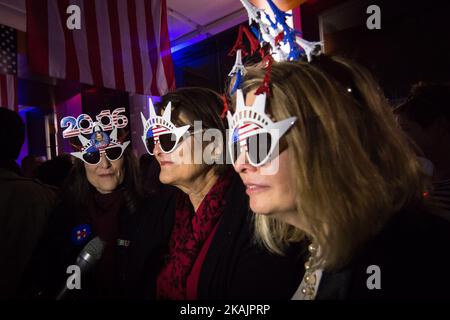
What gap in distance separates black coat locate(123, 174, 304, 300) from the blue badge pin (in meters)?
0.28

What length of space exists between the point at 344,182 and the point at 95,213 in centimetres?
148

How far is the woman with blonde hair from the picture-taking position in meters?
0.73

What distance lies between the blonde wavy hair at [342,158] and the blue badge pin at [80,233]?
1218mm

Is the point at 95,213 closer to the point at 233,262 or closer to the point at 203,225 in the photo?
the point at 203,225

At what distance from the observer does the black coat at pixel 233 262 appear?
3.44 ft

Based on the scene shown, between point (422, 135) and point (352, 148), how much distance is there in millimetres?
1359

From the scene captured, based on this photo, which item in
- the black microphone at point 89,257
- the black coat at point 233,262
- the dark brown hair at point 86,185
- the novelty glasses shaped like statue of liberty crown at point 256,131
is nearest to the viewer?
the novelty glasses shaped like statue of liberty crown at point 256,131

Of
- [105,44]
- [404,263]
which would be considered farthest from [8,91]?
[404,263]

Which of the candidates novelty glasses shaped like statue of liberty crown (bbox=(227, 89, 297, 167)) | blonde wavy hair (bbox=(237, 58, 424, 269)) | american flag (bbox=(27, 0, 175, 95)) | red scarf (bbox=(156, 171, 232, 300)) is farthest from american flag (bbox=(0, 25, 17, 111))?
blonde wavy hair (bbox=(237, 58, 424, 269))

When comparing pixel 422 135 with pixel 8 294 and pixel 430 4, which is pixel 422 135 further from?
pixel 8 294

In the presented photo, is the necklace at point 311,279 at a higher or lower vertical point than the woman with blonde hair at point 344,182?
lower

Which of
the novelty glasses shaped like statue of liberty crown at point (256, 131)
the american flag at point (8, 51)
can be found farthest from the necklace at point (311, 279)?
the american flag at point (8, 51)

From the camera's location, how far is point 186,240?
1365 mm

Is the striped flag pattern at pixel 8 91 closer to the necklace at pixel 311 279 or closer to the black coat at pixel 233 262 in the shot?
the black coat at pixel 233 262
